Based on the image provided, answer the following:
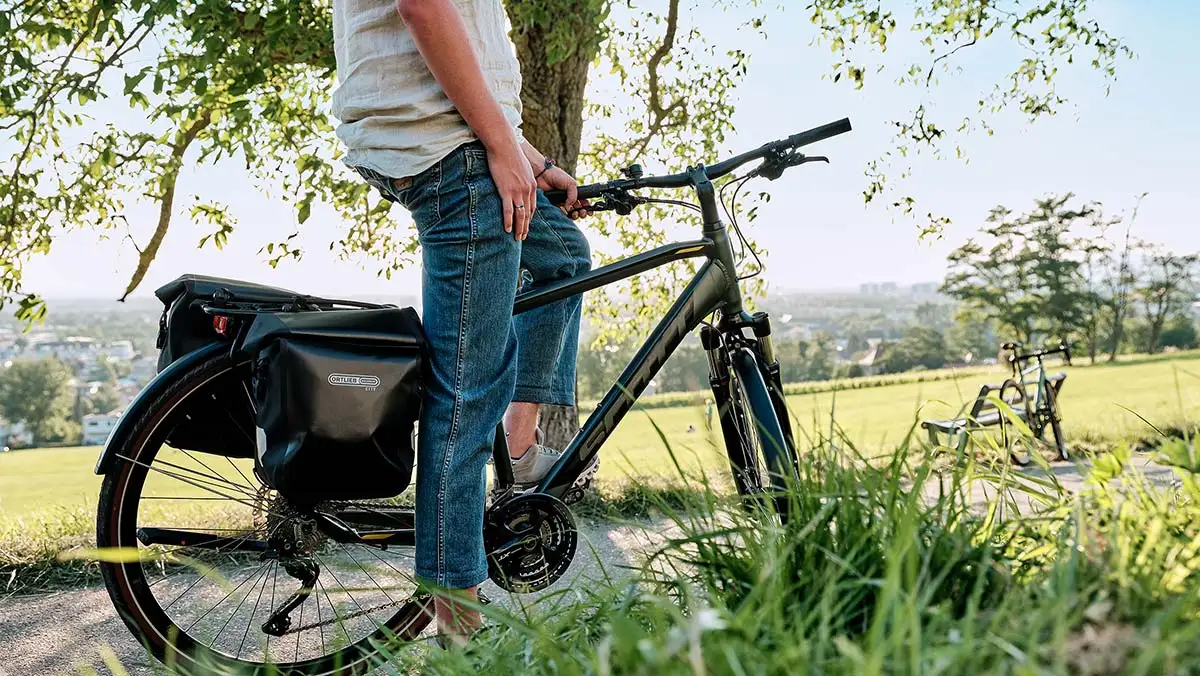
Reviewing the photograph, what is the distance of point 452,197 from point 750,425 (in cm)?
98

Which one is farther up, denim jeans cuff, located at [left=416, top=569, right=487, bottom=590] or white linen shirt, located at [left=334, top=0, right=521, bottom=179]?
white linen shirt, located at [left=334, top=0, right=521, bottom=179]

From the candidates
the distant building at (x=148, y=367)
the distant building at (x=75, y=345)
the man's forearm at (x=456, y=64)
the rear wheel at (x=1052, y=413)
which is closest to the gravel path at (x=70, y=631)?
the distant building at (x=148, y=367)

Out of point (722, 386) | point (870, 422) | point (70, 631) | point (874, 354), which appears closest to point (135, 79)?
point (70, 631)

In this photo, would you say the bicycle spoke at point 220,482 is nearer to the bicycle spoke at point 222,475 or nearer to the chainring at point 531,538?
the bicycle spoke at point 222,475

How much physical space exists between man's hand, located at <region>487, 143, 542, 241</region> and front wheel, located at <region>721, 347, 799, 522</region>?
731 mm

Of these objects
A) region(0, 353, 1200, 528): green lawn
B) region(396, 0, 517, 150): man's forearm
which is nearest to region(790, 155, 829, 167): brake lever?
region(0, 353, 1200, 528): green lawn

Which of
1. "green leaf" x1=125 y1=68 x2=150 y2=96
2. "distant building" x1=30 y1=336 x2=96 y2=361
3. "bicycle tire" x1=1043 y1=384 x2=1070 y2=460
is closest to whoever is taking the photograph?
"green leaf" x1=125 y1=68 x2=150 y2=96

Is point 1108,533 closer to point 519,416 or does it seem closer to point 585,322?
point 519,416

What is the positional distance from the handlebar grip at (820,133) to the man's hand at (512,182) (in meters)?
0.77

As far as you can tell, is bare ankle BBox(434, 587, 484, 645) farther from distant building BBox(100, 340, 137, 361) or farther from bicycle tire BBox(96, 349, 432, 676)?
distant building BBox(100, 340, 137, 361)

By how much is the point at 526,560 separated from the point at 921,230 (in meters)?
4.01

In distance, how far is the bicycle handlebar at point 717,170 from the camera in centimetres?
251

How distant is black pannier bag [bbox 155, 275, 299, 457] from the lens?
222 cm

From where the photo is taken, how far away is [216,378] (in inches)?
86.4
